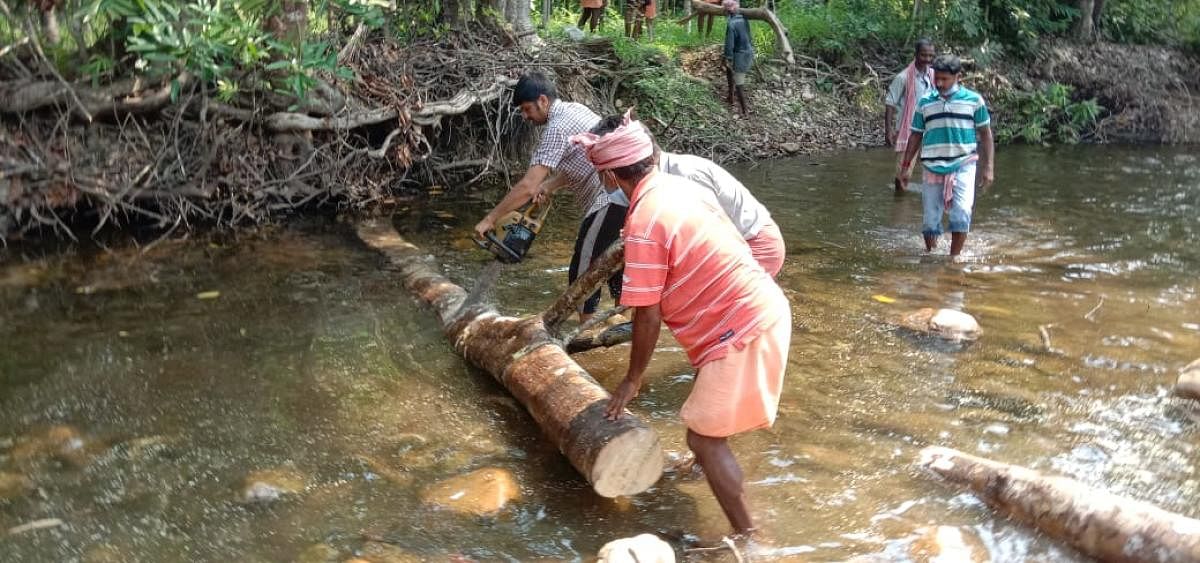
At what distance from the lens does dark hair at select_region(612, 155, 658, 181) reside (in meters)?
3.24

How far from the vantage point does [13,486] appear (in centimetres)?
381

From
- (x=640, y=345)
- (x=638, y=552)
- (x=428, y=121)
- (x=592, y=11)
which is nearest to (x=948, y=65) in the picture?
(x=640, y=345)

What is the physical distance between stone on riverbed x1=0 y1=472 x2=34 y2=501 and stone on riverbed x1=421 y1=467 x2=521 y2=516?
1627mm

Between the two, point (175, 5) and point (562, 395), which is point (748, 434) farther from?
point (175, 5)

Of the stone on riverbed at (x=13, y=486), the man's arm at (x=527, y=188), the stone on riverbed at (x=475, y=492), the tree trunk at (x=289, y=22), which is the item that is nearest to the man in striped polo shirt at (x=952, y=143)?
the man's arm at (x=527, y=188)

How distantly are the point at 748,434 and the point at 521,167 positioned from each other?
7.41m

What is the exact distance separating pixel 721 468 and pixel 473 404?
5.91 ft

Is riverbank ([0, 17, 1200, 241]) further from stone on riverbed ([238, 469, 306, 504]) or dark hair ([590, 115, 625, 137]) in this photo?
dark hair ([590, 115, 625, 137])

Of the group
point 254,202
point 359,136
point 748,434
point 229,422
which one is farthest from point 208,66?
point 748,434

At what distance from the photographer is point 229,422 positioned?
4.46 meters

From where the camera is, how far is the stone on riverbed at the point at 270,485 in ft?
12.4

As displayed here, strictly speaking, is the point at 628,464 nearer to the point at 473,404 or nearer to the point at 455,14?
the point at 473,404

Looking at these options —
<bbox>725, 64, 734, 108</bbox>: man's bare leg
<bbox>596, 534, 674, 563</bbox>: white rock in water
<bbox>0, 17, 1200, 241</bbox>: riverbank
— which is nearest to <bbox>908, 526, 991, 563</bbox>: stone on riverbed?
<bbox>596, 534, 674, 563</bbox>: white rock in water

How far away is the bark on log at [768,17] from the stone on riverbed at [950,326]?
875cm
